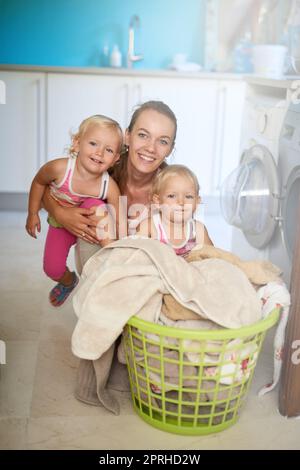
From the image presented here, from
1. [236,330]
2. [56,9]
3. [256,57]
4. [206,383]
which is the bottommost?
[206,383]

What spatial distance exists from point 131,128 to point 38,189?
0.34m

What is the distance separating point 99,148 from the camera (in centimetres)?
164

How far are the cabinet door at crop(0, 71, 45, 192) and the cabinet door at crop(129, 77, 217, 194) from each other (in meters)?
0.50

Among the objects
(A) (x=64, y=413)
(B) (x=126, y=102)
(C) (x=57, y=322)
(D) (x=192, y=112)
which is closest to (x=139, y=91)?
(B) (x=126, y=102)

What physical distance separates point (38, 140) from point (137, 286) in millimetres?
1929

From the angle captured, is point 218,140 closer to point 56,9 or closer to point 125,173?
point 56,9

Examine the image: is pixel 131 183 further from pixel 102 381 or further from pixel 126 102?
pixel 126 102

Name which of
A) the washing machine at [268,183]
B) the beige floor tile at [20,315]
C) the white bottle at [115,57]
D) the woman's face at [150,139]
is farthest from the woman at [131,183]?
the white bottle at [115,57]

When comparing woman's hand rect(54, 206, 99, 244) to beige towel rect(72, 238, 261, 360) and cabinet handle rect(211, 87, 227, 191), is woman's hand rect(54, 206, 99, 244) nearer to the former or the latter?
beige towel rect(72, 238, 261, 360)

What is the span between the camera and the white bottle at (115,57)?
322 centimetres

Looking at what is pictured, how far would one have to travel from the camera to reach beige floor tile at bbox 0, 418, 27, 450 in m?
1.24

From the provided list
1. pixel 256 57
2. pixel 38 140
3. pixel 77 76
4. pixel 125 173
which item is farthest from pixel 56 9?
pixel 125 173

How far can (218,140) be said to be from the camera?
311 centimetres

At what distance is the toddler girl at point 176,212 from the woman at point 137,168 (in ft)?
0.31
